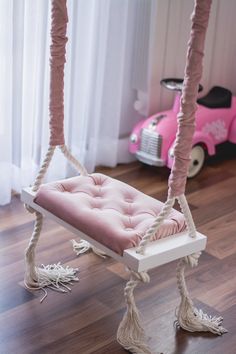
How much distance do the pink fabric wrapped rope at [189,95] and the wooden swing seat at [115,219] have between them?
142mm

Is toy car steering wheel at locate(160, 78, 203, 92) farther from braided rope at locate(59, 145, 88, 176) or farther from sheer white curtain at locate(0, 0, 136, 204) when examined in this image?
braided rope at locate(59, 145, 88, 176)

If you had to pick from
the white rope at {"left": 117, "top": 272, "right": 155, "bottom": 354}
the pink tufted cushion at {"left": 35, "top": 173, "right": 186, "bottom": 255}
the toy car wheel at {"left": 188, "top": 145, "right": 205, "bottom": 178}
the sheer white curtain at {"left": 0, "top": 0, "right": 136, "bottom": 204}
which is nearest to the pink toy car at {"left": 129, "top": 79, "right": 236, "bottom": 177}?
the toy car wheel at {"left": 188, "top": 145, "right": 205, "bottom": 178}

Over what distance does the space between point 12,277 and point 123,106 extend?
1235mm

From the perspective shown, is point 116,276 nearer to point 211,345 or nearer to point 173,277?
point 173,277

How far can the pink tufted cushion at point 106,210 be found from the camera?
1612 mm

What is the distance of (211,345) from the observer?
1715 mm

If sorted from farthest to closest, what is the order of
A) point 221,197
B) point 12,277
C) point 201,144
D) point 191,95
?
1. point 201,144
2. point 221,197
3. point 12,277
4. point 191,95

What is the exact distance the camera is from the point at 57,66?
1774 millimetres

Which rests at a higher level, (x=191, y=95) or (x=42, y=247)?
(x=191, y=95)

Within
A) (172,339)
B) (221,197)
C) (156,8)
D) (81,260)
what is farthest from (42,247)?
(156,8)

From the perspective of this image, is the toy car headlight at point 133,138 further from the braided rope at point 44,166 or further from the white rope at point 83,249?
the braided rope at point 44,166

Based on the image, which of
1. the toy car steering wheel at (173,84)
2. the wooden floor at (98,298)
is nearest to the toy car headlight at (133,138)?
the toy car steering wheel at (173,84)

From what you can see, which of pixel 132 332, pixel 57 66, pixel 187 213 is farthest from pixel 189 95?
pixel 132 332

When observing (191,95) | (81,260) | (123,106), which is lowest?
(81,260)
